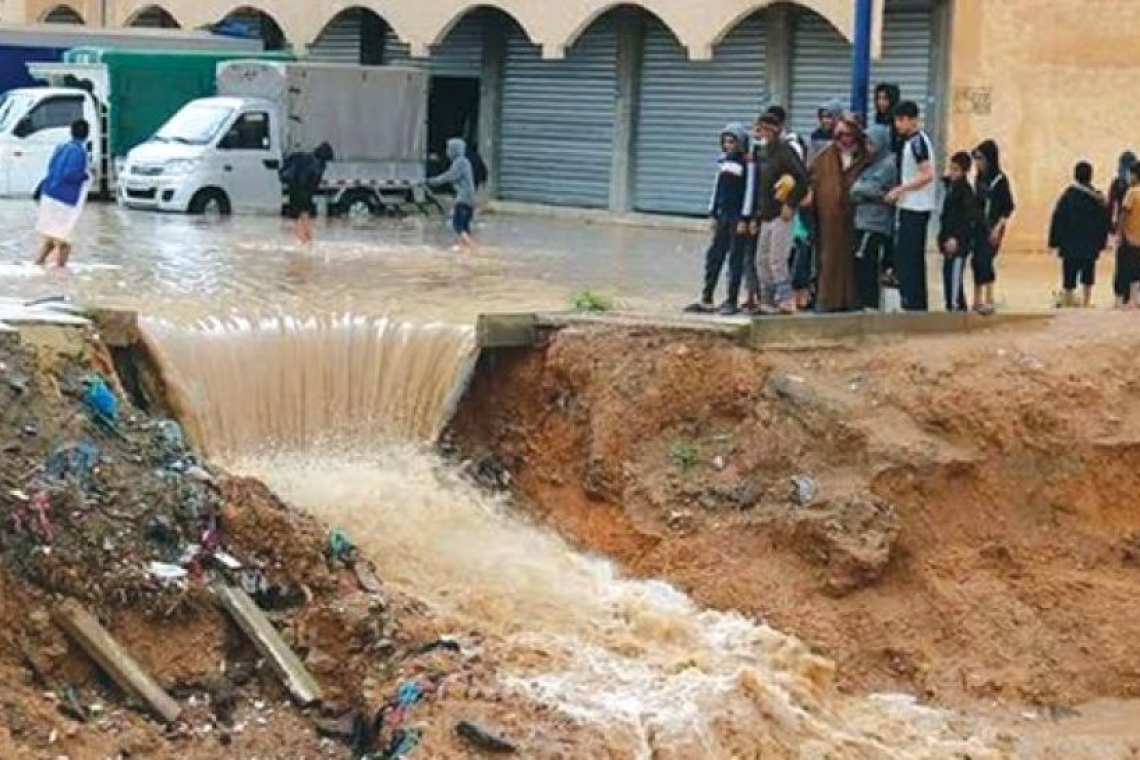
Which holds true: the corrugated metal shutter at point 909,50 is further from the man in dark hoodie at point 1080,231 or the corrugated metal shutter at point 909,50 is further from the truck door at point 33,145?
the truck door at point 33,145

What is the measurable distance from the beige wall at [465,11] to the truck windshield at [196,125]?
476 cm

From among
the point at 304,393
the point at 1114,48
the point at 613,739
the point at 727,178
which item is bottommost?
the point at 613,739

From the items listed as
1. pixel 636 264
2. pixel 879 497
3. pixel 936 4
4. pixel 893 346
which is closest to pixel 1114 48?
pixel 936 4

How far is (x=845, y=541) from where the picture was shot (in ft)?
45.3

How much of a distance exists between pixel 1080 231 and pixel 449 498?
22.7 feet

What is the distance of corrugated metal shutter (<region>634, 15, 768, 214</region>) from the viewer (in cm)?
2942

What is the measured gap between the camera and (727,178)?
52.9ft

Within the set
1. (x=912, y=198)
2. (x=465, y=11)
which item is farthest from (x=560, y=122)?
(x=912, y=198)

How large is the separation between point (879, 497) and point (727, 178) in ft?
10.4

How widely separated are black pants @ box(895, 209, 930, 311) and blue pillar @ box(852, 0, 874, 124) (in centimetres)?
125

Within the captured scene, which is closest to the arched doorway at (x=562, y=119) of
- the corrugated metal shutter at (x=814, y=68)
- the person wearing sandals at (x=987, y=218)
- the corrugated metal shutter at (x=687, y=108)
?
the corrugated metal shutter at (x=687, y=108)

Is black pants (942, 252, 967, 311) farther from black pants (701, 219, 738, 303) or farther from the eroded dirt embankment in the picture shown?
black pants (701, 219, 738, 303)

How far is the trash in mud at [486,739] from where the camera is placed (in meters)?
10.2

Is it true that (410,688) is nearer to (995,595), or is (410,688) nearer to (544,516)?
(544,516)
